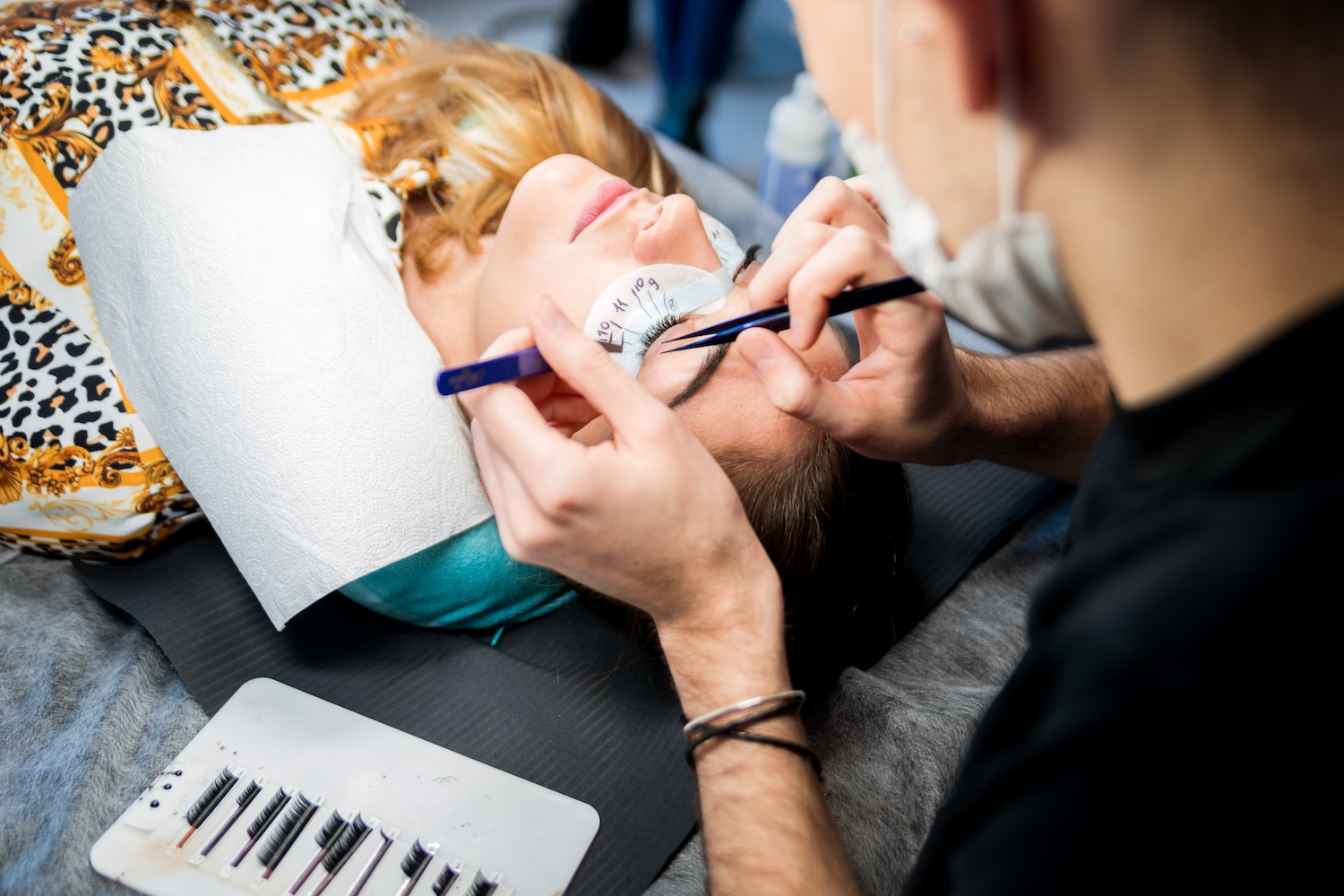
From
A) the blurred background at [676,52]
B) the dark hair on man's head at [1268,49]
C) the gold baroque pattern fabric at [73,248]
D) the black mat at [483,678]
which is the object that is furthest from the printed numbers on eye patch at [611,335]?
the blurred background at [676,52]

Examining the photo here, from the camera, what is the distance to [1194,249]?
1.44 feet

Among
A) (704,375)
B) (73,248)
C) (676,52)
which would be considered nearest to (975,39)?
(704,375)

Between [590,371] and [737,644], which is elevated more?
[590,371]

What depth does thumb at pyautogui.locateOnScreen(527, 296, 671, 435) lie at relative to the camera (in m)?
0.72

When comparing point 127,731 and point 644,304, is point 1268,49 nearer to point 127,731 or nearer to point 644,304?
point 644,304

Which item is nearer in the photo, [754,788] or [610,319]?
[754,788]

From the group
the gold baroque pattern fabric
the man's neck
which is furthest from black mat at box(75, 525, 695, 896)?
the man's neck

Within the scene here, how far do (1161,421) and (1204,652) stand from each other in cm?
14

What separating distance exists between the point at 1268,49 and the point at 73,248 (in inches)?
55.7

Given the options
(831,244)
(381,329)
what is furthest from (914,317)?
(381,329)

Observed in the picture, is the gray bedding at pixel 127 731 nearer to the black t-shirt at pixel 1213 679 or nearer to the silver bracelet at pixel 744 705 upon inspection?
the silver bracelet at pixel 744 705

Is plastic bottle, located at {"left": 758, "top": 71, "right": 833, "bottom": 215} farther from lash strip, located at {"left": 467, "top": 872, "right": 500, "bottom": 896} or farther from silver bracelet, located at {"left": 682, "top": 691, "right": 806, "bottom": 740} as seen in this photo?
lash strip, located at {"left": 467, "top": 872, "right": 500, "bottom": 896}

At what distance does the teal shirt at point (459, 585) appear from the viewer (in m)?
1.09

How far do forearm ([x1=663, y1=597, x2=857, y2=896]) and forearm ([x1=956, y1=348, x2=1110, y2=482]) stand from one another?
43 cm
